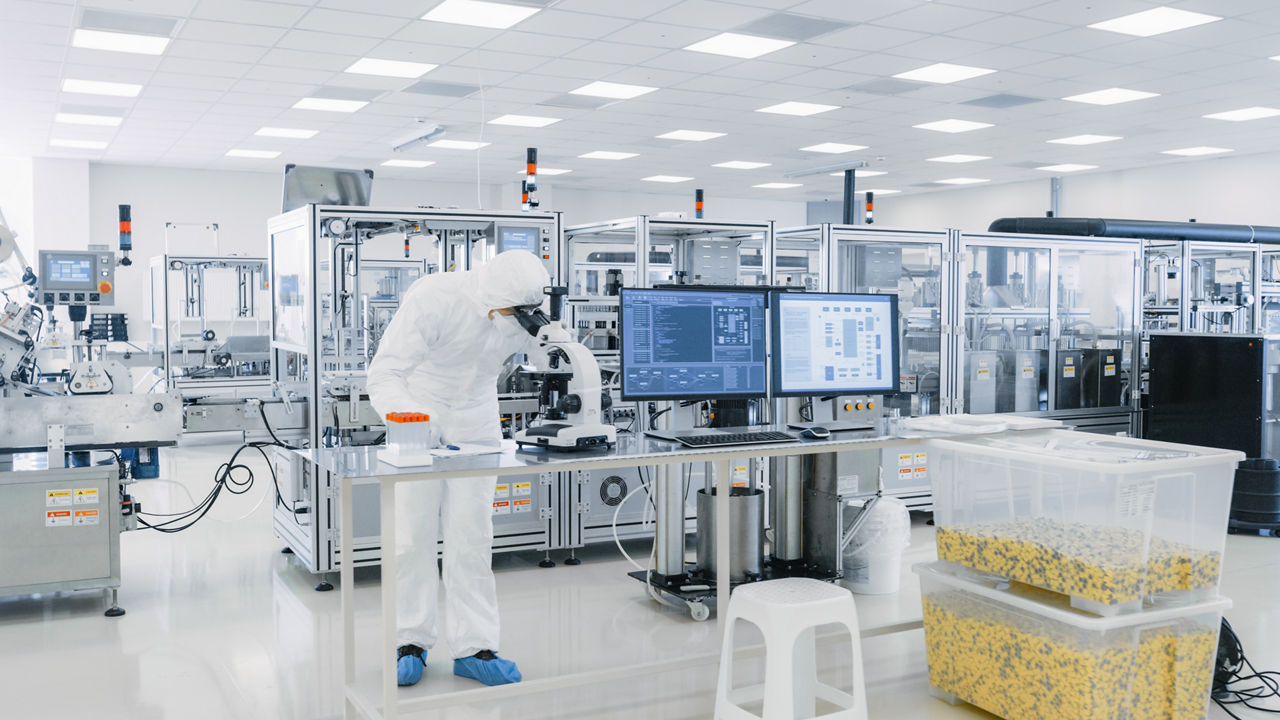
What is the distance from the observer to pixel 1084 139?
10.2 m

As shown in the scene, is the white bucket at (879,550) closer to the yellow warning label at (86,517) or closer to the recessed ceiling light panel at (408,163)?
the yellow warning label at (86,517)

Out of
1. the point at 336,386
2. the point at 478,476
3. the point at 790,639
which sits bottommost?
the point at 790,639

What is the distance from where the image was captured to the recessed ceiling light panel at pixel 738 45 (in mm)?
6578

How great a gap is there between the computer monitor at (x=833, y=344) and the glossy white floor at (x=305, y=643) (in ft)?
2.98

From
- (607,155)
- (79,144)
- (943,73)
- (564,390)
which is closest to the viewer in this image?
(564,390)

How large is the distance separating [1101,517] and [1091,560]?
0.38 ft

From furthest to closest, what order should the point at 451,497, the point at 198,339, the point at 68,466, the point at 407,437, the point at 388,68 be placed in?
the point at 198,339 < the point at 388,68 < the point at 68,466 < the point at 451,497 < the point at 407,437

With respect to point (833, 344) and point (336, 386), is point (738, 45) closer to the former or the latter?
point (336, 386)

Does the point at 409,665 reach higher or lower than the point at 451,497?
lower

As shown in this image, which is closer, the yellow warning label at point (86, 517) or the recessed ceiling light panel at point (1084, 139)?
the yellow warning label at point (86, 517)

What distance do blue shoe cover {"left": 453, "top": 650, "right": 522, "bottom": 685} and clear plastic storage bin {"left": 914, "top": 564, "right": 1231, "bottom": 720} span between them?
1.29 m

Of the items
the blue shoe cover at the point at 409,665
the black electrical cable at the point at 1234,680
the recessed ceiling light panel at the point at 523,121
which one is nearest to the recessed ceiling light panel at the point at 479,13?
the recessed ceiling light panel at the point at 523,121

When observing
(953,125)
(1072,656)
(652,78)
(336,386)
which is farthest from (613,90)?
(1072,656)

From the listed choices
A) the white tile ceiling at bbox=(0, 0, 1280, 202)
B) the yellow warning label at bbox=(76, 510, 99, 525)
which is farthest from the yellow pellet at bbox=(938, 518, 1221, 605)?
the white tile ceiling at bbox=(0, 0, 1280, 202)
